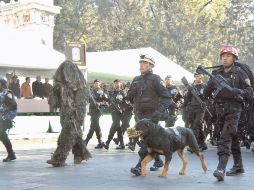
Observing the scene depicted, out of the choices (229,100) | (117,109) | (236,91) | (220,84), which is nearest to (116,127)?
(117,109)

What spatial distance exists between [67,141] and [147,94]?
187 centimetres

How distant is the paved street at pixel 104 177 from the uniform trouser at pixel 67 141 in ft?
0.82

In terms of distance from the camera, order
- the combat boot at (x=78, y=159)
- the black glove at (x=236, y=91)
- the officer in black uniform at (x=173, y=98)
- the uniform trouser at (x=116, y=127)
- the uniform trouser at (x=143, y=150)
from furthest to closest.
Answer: the uniform trouser at (x=116, y=127) → the officer in black uniform at (x=173, y=98) → the combat boot at (x=78, y=159) → the uniform trouser at (x=143, y=150) → the black glove at (x=236, y=91)

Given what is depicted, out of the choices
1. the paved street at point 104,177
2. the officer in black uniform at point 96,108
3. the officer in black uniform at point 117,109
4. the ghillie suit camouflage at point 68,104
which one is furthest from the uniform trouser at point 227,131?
the officer in black uniform at point 117,109

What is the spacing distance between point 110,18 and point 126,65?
18.1 meters

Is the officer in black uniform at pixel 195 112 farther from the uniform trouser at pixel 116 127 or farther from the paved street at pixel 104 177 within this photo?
the paved street at pixel 104 177

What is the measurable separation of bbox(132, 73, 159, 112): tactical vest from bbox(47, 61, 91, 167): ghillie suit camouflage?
1.45 m

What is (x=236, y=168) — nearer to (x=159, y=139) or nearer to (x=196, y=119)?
(x=159, y=139)

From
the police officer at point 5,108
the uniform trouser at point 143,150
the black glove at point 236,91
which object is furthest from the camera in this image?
the police officer at point 5,108

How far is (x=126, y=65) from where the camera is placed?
33.4 metres

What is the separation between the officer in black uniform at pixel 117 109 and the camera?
15047 mm

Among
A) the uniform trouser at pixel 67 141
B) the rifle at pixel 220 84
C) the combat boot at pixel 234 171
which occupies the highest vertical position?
the rifle at pixel 220 84

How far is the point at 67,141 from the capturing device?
10.2m

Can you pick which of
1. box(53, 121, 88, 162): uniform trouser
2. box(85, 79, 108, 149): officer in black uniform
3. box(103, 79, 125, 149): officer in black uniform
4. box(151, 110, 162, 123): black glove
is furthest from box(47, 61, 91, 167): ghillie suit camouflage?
box(103, 79, 125, 149): officer in black uniform
